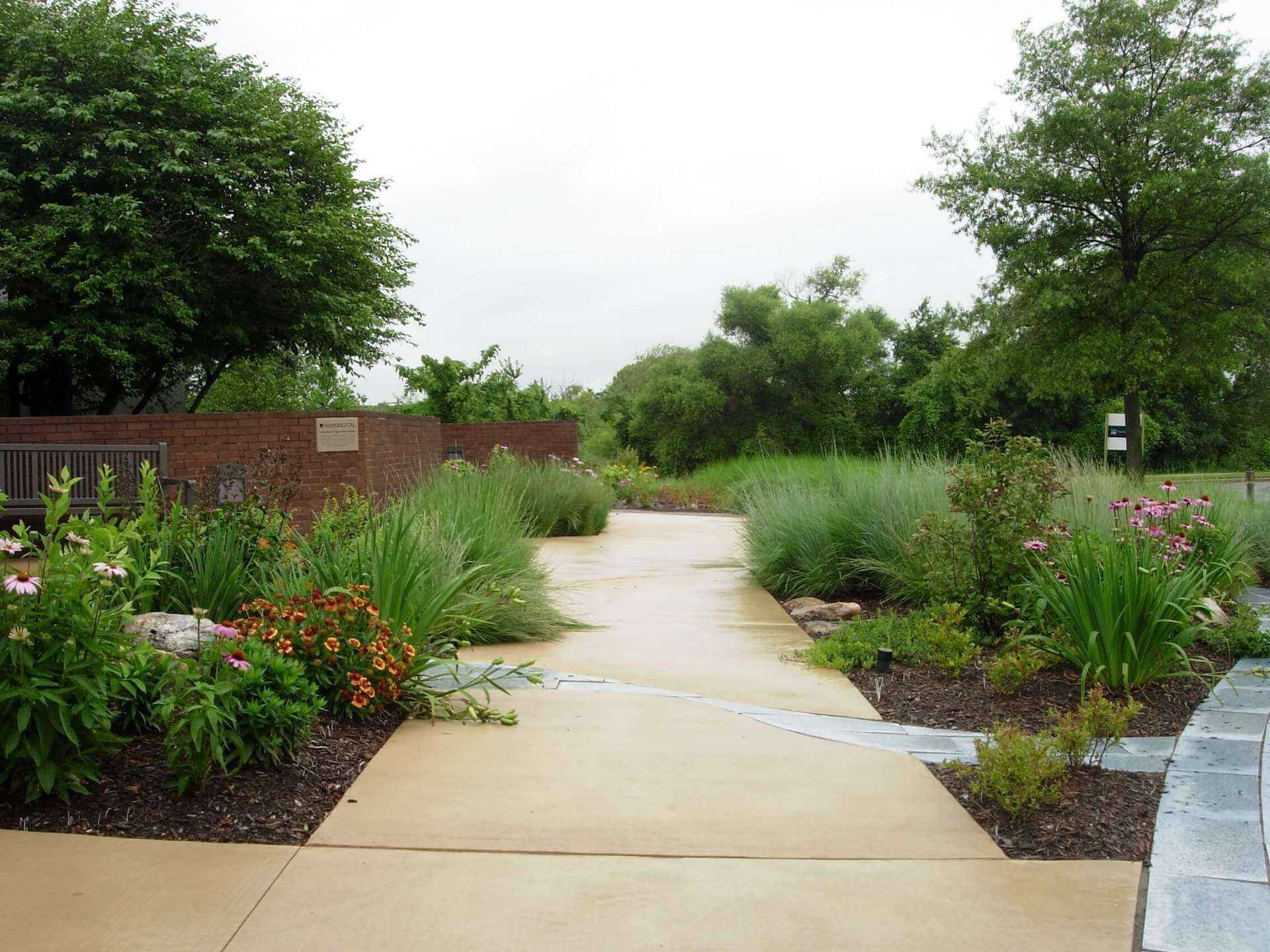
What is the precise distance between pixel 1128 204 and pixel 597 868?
822 inches

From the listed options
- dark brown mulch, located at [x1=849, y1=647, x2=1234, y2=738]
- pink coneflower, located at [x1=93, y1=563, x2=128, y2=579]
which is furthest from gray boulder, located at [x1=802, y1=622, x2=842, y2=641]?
pink coneflower, located at [x1=93, y1=563, x2=128, y2=579]

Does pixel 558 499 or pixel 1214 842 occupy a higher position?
pixel 558 499

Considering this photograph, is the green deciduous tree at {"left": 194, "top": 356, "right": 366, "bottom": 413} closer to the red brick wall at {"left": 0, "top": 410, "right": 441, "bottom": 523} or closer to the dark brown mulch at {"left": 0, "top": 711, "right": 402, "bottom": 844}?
the red brick wall at {"left": 0, "top": 410, "right": 441, "bottom": 523}

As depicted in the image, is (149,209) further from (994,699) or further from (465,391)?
(994,699)

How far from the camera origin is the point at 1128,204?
65.5 feet

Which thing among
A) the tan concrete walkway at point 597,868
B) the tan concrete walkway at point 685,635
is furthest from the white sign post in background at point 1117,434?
the tan concrete walkway at point 597,868

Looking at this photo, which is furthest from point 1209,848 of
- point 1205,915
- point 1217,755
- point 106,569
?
point 106,569

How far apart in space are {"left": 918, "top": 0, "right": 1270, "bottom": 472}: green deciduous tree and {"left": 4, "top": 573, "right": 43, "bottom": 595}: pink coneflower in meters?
19.2

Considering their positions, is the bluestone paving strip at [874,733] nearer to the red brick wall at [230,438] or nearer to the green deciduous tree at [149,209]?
the red brick wall at [230,438]

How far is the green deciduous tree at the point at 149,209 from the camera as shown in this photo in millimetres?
16188

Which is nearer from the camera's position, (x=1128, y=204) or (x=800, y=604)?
(x=800, y=604)

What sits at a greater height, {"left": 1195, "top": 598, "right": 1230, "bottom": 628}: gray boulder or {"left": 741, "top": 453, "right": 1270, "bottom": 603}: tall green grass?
{"left": 741, "top": 453, "right": 1270, "bottom": 603}: tall green grass

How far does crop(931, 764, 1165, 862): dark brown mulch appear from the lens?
10.1 ft

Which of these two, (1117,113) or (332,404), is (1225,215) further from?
(332,404)
